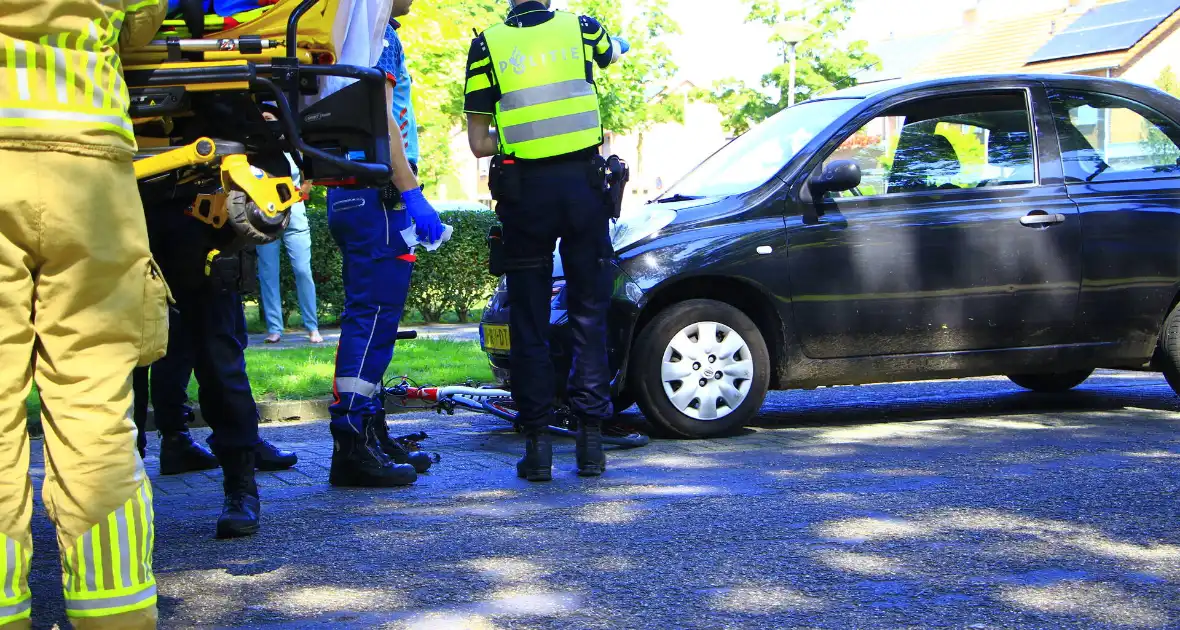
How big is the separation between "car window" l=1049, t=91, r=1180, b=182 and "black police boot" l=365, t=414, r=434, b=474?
3882 mm

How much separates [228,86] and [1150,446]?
4.55 m

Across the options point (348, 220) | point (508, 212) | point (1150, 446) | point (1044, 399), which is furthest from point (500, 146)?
point (1044, 399)

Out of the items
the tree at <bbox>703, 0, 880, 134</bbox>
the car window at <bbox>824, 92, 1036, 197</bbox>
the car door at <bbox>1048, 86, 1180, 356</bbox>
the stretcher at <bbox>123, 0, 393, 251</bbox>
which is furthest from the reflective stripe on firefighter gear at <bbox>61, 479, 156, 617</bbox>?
the tree at <bbox>703, 0, 880, 134</bbox>

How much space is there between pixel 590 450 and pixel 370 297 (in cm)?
115

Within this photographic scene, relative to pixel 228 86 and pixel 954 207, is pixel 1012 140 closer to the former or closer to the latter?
pixel 954 207

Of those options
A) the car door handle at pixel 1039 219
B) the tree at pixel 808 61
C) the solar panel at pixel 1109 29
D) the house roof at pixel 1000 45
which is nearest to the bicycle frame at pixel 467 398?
the car door handle at pixel 1039 219

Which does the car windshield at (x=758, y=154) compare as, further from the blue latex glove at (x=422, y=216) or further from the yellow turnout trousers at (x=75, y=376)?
the yellow turnout trousers at (x=75, y=376)

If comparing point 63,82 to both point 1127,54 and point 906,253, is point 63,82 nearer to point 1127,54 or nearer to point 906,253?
point 906,253

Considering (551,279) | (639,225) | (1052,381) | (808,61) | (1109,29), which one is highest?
(1109,29)

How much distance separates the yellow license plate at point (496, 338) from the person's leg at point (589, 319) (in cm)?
114

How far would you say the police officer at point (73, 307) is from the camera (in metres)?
2.80

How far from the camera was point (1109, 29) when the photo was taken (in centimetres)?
4744

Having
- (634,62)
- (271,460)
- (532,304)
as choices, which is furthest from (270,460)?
(634,62)

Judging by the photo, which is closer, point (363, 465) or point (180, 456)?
point (363, 465)
